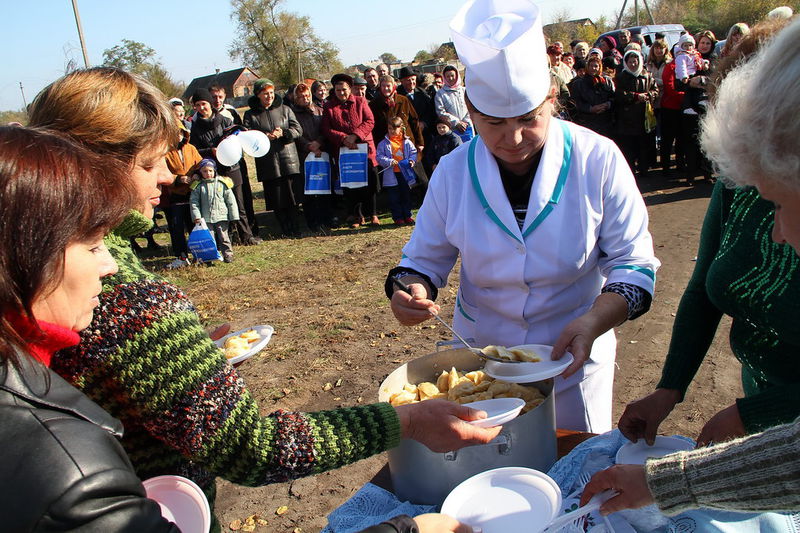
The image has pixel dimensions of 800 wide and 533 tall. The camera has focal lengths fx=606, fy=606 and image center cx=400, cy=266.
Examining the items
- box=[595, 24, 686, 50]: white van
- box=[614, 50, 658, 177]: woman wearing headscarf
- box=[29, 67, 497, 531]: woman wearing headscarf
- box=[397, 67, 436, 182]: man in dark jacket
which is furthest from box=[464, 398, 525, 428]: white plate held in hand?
box=[595, 24, 686, 50]: white van

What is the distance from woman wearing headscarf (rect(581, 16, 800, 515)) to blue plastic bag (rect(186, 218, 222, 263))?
7100 mm

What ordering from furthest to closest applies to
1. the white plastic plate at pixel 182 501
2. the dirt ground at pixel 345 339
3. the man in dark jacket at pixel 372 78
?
the man in dark jacket at pixel 372 78
the dirt ground at pixel 345 339
the white plastic plate at pixel 182 501

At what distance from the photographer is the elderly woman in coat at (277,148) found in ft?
28.9

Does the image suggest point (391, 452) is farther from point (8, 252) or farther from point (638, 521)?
point (8, 252)

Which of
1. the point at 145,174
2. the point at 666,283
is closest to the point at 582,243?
the point at 145,174

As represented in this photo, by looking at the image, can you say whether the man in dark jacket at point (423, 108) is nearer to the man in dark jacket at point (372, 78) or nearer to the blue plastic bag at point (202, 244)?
the man in dark jacket at point (372, 78)

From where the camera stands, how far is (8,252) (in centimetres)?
90

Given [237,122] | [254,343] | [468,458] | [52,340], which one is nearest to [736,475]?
[468,458]

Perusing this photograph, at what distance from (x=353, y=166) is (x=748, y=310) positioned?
8025 mm

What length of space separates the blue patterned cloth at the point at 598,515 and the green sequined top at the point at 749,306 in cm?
21

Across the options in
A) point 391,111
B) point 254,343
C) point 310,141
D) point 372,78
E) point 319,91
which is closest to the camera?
point 254,343

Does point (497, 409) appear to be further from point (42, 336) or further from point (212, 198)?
point (212, 198)

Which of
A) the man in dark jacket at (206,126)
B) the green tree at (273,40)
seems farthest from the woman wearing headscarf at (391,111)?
the green tree at (273,40)

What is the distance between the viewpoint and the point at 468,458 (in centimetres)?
151
